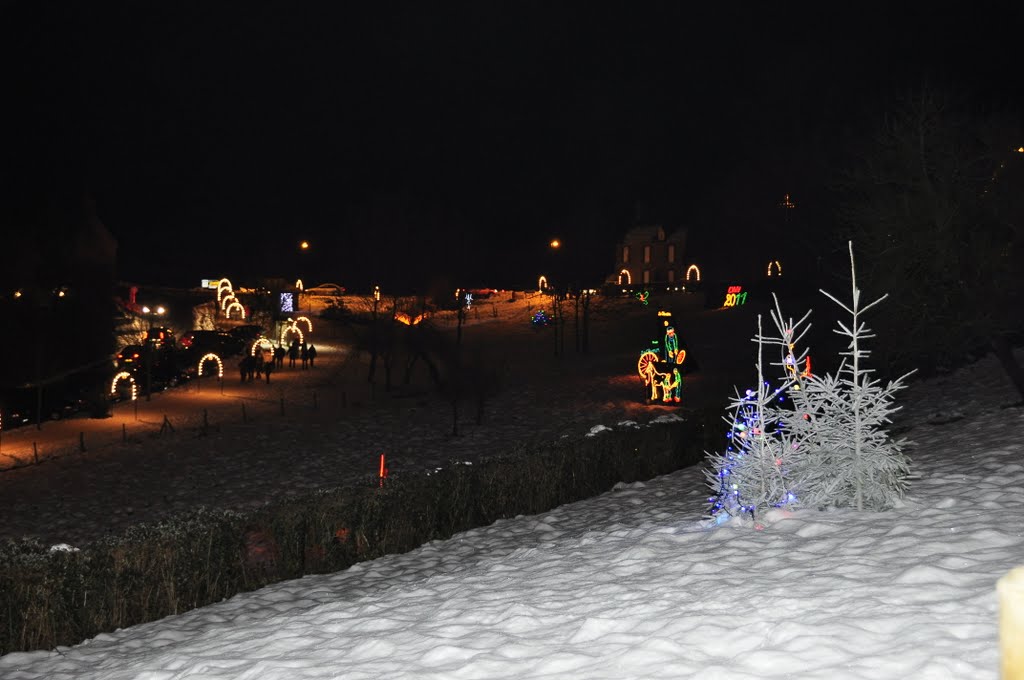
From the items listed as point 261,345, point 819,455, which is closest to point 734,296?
point 261,345

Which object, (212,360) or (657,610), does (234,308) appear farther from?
(657,610)

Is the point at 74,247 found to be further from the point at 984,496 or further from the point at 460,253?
the point at 984,496

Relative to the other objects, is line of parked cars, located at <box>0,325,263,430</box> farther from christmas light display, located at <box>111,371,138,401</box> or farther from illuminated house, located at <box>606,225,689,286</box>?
illuminated house, located at <box>606,225,689,286</box>

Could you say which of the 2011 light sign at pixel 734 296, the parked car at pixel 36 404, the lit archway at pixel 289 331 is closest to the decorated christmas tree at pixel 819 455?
the parked car at pixel 36 404

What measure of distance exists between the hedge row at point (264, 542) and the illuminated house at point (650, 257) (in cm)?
7273

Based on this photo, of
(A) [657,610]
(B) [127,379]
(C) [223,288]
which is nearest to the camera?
(A) [657,610]

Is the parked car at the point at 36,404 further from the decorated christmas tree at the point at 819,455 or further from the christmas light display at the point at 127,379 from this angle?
the decorated christmas tree at the point at 819,455

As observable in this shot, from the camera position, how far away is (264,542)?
11.0 metres

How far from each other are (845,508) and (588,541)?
9.64 ft

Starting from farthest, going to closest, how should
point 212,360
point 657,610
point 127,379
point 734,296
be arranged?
point 734,296 → point 212,360 → point 127,379 → point 657,610

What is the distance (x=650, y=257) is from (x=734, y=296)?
28.1 metres

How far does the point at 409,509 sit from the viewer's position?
12.5 meters

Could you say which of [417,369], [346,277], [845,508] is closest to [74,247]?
[417,369]

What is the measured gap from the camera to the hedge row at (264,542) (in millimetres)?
8945
